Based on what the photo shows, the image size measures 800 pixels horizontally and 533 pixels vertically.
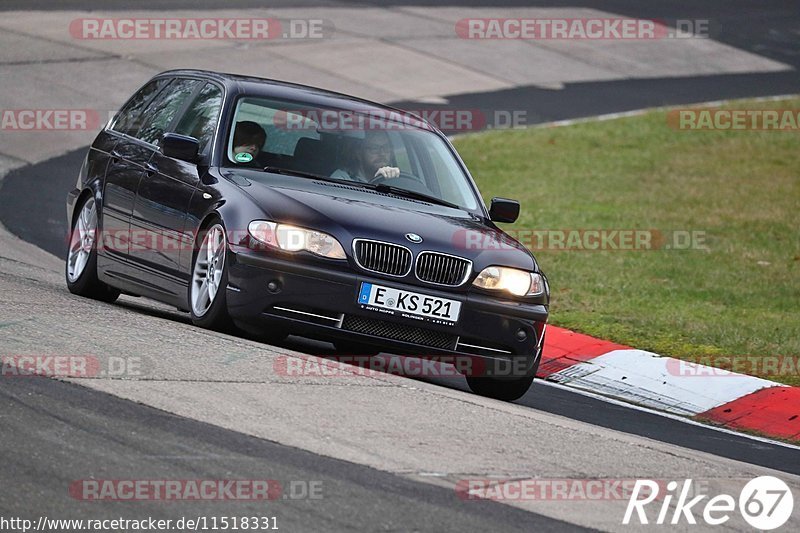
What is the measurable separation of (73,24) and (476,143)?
8.60 metres

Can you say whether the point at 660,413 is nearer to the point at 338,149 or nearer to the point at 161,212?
the point at 338,149

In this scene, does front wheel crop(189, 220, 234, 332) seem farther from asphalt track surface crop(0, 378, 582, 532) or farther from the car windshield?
asphalt track surface crop(0, 378, 582, 532)

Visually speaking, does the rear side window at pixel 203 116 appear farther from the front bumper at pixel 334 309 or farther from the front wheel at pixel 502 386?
the front wheel at pixel 502 386

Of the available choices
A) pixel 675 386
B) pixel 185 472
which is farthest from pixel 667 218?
pixel 185 472

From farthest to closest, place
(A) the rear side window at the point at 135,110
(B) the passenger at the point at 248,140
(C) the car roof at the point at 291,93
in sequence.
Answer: (A) the rear side window at the point at 135,110 < (C) the car roof at the point at 291,93 < (B) the passenger at the point at 248,140

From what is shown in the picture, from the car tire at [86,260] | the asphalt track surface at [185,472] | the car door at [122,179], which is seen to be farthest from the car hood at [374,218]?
the asphalt track surface at [185,472]

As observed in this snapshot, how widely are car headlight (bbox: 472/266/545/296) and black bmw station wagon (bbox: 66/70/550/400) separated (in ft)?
0.04

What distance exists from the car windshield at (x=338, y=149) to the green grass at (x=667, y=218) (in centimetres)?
287

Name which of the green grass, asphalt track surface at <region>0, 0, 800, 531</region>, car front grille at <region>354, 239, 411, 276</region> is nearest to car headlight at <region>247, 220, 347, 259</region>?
car front grille at <region>354, 239, 411, 276</region>

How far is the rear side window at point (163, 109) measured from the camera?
1012 cm

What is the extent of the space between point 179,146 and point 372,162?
1.21 metres

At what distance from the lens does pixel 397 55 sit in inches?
1085

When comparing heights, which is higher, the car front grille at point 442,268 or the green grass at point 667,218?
the car front grille at point 442,268

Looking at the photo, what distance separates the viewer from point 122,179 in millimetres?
9992
